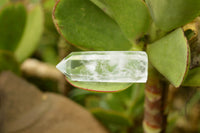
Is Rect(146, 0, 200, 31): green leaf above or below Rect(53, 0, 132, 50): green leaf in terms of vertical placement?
above

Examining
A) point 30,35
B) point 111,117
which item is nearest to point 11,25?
point 30,35

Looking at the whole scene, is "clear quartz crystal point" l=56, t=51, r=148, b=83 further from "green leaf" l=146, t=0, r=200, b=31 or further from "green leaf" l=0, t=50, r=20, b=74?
"green leaf" l=0, t=50, r=20, b=74

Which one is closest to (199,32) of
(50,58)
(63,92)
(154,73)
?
(154,73)

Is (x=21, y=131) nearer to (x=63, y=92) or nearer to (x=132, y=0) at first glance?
(x=63, y=92)

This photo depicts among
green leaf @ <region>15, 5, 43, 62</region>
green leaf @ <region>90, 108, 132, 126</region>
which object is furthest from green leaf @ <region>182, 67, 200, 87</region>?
green leaf @ <region>15, 5, 43, 62</region>

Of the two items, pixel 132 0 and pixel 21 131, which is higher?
pixel 132 0
